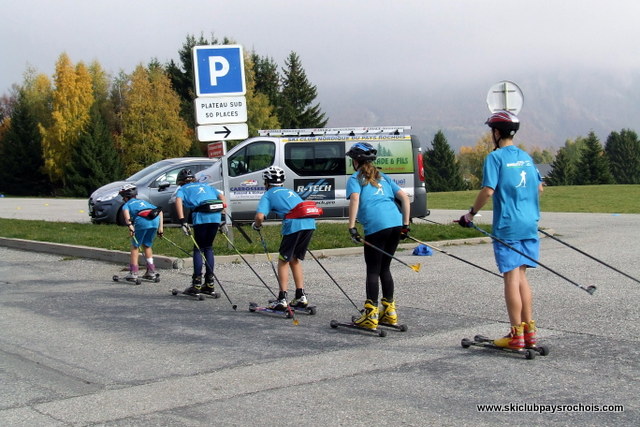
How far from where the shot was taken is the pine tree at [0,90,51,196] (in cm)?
7162

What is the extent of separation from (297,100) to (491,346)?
76.3m

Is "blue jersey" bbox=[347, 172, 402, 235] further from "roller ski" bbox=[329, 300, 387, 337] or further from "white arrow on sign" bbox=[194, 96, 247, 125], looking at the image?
"white arrow on sign" bbox=[194, 96, 247, 125]

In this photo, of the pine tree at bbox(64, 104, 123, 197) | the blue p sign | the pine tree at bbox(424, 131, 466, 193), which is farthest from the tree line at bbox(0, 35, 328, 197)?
the blue p sign

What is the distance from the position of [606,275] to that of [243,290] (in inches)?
196

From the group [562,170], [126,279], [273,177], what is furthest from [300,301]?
[562,170]

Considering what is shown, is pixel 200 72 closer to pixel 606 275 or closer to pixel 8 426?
pixel 606 275

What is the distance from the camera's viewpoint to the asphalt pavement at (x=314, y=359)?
16.6 ft

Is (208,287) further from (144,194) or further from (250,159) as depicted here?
(144,194)

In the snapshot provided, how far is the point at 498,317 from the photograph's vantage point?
8.16 metres

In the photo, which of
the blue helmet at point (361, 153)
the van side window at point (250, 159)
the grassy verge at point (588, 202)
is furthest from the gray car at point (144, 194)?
the grassy verge at point (588, 202)

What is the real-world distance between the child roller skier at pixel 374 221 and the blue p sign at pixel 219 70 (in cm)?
693

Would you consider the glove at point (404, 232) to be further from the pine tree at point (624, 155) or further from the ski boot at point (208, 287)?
the pine tree at point (624, 155)

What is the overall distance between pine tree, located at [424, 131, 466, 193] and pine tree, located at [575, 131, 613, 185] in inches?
603

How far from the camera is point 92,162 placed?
2579 inches
